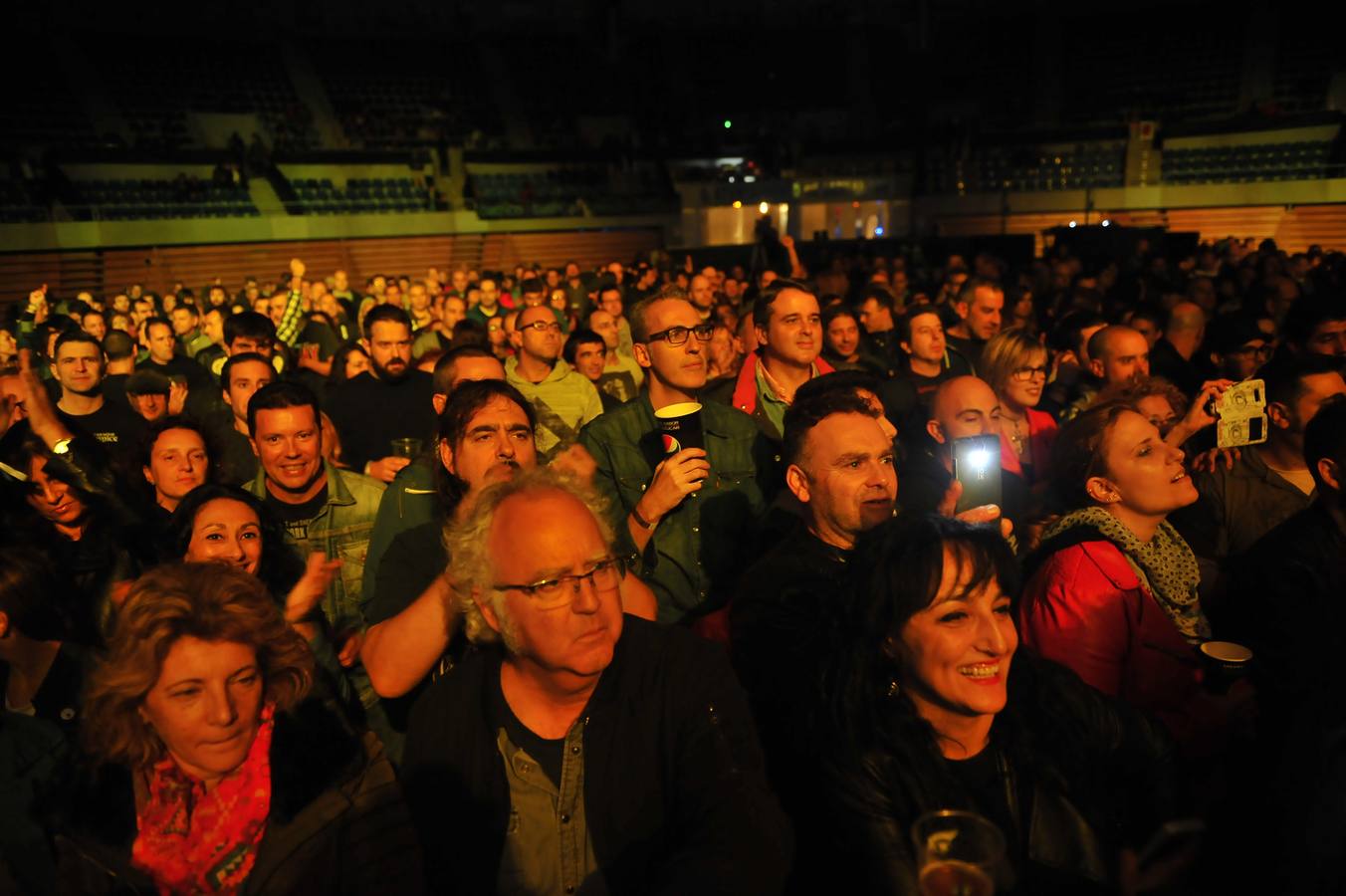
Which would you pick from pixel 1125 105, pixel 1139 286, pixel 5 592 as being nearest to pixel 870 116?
pixel 1125 105

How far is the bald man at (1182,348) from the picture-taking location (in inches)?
224

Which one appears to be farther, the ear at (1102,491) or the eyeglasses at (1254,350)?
the eyeglasses at (1254,350)

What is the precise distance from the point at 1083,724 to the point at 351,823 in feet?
4.85

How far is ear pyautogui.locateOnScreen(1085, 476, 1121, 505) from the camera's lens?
2.83 metres

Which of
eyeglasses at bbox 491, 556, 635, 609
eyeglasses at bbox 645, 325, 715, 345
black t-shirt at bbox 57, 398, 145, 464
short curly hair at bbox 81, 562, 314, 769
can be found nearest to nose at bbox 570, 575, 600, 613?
eyeglasses at bbox 491, 556, 635, 609

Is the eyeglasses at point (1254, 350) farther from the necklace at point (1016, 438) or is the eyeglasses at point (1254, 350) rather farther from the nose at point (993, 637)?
the nose at point (993, 637)

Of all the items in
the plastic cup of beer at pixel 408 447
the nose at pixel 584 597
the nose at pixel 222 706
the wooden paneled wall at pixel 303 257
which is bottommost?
the nose at pixel 222 706

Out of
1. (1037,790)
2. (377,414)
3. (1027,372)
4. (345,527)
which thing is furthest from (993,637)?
(377,414)

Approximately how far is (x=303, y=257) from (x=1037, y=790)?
69.7 ft

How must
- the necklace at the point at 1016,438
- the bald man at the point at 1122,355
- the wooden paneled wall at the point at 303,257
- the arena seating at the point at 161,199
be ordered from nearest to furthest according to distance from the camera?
the necklace at the point at 1016,438 → the bald man at the point at 1122,355 → the wooden paneled wall at the point at 303,257 → the arena seating at the point at 161,199

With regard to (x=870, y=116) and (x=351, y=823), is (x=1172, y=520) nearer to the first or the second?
(x=351, y=823)

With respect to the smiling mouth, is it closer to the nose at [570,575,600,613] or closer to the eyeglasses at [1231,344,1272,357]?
the nose at [570,575,600,613]

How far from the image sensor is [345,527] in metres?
3.50

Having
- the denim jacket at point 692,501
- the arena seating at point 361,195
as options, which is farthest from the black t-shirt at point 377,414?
the arena seating at point 361,195
